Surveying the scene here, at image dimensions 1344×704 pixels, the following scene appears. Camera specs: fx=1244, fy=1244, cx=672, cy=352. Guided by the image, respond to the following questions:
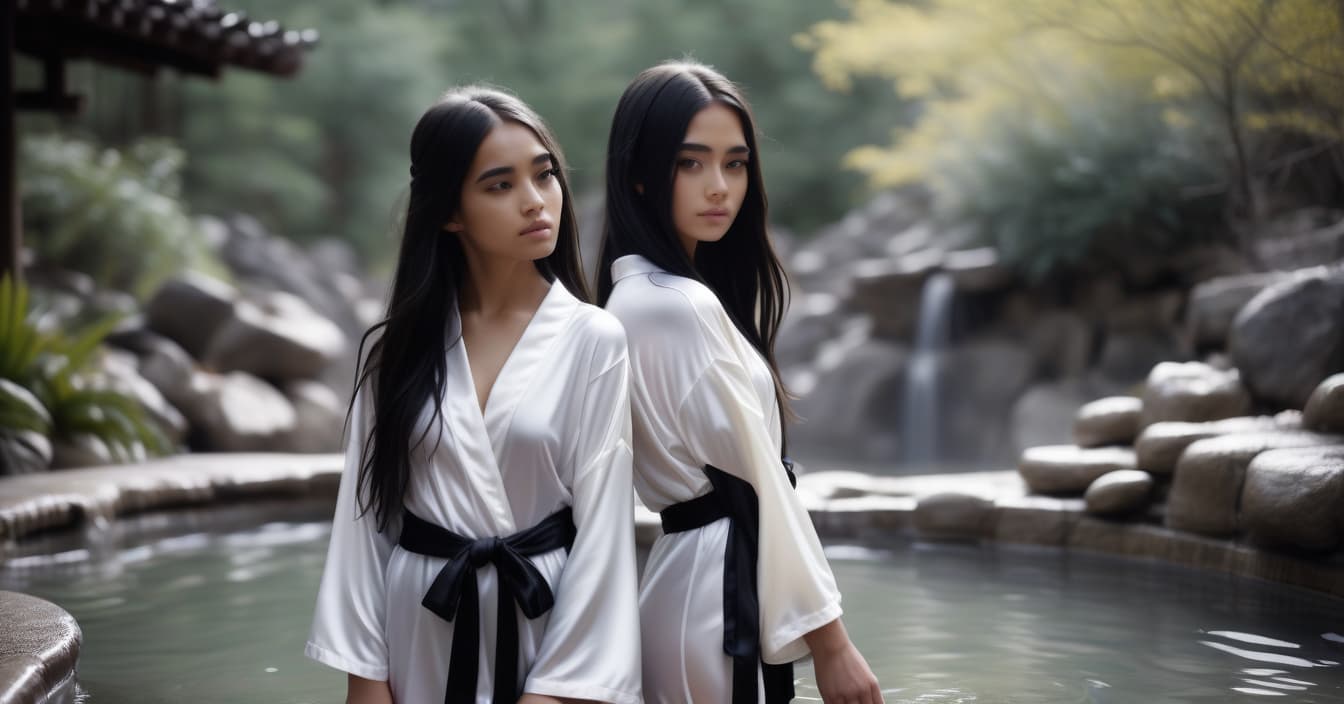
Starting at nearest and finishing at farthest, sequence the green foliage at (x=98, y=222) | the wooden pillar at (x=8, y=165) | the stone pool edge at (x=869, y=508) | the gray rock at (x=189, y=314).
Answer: the stone pool edge at (x=869, y=508), the wooden pillar at (x=8, y=165), the gray rock at (x=189, y=314), the green foliage at (x=98, y=222)

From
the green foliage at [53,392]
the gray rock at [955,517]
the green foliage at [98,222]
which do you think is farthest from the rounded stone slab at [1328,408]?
the green foliage at [98,222]

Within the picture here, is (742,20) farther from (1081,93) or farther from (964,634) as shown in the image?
(964,634)

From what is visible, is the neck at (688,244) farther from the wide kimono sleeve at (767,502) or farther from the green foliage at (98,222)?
the green foliage at (98,222)

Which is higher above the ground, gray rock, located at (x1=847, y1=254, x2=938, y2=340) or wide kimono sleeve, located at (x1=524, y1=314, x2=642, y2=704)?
gray rock, located at (x1=847, y1=254, x2=938, y2=340)

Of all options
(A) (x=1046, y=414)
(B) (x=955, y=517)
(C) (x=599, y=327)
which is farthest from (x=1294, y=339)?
(C) (x=599, y=327)

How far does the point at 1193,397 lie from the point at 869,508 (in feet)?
5.47

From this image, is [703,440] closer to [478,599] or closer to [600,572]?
[600,572]

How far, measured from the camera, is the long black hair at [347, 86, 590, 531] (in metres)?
2.02

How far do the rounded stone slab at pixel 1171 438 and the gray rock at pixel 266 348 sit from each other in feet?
22.5

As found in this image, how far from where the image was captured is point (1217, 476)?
16.2 ft

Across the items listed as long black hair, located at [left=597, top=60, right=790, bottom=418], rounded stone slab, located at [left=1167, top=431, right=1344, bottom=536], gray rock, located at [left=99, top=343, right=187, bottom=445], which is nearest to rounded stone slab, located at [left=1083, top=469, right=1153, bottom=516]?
rounded stone slab, located at [left=1167, top=431, right=1344, bottom=536]

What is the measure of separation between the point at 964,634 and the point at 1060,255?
7.52 metres

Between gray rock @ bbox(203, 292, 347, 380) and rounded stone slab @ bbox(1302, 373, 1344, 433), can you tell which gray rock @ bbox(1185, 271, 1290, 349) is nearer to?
rounded stone slab @ bbox(1302, 373, 1344, 433)

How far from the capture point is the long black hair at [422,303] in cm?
202
